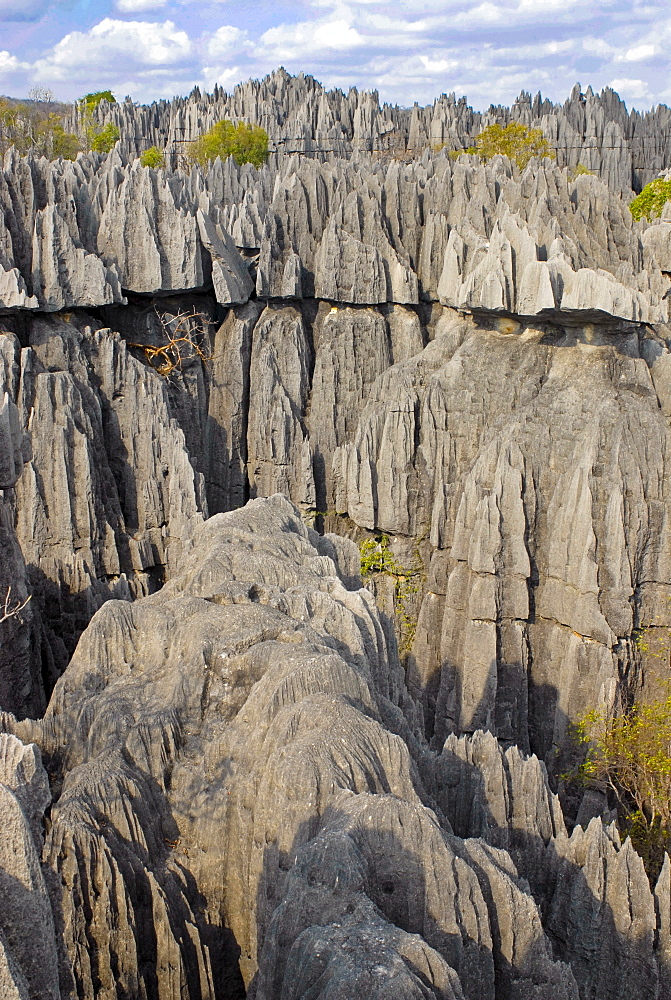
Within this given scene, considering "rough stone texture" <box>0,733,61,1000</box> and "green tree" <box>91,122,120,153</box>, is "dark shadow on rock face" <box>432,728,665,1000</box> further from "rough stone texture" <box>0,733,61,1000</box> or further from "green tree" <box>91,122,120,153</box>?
"green tree" <box>91,122,120,153</box>

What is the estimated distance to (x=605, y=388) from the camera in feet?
74.0

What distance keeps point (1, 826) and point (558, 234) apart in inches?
830

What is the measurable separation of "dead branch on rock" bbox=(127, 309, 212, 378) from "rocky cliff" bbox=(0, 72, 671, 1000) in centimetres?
10

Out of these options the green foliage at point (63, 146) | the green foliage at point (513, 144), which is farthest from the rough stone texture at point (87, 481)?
the green foliage at point (63, 146)

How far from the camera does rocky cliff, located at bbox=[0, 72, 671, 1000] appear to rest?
8.12 metres

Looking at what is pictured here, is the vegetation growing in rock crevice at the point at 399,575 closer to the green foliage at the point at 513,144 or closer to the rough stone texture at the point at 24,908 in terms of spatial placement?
the rough stone texture at the point at 24,908

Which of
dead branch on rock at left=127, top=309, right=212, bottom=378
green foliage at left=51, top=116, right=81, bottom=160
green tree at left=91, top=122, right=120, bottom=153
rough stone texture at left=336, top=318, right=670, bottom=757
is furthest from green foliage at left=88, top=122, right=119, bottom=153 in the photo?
rough stone texture at left=336, top=318, right=670, bottom=757

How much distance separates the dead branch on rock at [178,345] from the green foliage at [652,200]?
21.2 m

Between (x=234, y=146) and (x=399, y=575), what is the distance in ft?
129

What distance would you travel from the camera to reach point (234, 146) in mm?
55688

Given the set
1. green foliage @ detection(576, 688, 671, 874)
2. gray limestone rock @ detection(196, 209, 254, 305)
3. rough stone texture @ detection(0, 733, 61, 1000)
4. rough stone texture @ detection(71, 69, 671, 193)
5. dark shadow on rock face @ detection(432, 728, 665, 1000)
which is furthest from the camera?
rough stone texture @ detection(71, 69, 671, 193)

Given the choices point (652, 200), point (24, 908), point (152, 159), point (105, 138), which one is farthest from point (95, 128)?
point (24, 908)

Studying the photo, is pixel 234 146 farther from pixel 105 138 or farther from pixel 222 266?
pixel 222 266

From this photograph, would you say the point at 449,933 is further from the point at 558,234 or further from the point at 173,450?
the point at 558,234
